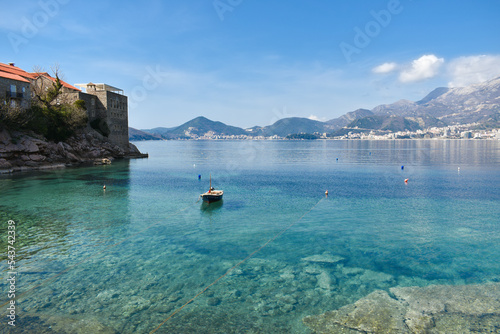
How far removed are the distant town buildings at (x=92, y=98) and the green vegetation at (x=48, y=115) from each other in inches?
64.0

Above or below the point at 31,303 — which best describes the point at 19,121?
above

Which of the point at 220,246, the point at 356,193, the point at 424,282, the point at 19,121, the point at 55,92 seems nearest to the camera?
the point at 424,282

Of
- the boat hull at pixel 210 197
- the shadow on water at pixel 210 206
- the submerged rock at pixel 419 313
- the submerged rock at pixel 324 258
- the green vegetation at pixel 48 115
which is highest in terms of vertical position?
the green vegetation at pixel 48 115

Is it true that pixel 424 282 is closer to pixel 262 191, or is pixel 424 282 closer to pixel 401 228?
pixel 401 228

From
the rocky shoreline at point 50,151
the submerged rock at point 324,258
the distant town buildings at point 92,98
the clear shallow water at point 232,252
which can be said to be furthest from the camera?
the distant town buildings at point 92,98

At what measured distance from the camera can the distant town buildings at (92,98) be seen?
68188 millimetres

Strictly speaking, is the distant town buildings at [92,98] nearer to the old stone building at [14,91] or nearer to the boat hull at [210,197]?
the old stone building at [14,91]

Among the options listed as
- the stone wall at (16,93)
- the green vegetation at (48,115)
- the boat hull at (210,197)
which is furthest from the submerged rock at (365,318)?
the stone wall at (16,93)

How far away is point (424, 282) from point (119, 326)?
16.0 m

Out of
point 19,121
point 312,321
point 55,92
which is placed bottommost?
point 312,321

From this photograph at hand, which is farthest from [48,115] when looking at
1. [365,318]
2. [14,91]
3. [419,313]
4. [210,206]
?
[419,313]

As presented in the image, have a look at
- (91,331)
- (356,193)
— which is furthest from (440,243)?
(91,331)

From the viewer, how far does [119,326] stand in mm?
12859

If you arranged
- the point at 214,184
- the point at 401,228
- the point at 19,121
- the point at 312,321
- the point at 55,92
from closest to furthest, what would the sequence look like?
the point at 312,321
the point at 401,228
the point at 214,184
the point at 19,121
the point at 55,92
